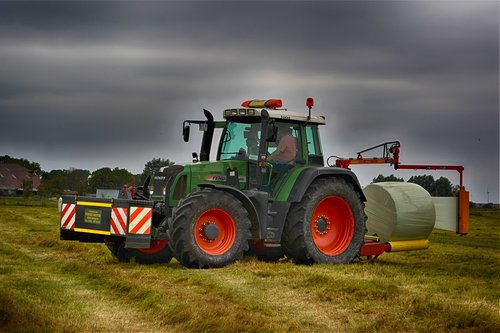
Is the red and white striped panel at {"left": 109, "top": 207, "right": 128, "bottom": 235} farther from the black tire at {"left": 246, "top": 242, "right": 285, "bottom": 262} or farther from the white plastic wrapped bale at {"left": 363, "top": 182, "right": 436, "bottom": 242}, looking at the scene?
the white plastic wrapped bale at {"left": 363, "top": 182, "right": 436, "bottom": 242}

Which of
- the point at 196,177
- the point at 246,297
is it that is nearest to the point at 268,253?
the point at 196,177

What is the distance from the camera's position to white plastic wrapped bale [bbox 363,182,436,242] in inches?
602

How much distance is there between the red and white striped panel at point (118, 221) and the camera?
41.8 feet

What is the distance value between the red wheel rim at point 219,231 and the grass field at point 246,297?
1.43 feet

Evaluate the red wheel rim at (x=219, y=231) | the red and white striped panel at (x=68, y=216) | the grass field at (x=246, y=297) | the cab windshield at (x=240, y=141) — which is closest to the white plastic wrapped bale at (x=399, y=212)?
the grass field at (x=246, y=297)

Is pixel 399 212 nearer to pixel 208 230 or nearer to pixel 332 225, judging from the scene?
pixel 332 225

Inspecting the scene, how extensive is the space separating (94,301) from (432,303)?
166 inches

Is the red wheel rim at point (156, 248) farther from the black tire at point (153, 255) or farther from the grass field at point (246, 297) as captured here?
the grass field at point (246, 297)

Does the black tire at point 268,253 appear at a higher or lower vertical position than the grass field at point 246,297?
higher

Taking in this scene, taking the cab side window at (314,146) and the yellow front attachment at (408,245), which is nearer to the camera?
the cab side window at (314,146)

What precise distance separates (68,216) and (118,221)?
1.31m

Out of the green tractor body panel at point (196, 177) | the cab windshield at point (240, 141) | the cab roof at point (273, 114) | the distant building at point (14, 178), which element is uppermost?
the distant building at point (14, 178)

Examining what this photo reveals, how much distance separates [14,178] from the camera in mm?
112250

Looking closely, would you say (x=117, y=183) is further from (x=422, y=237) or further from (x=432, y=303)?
(x=432, y=303)
